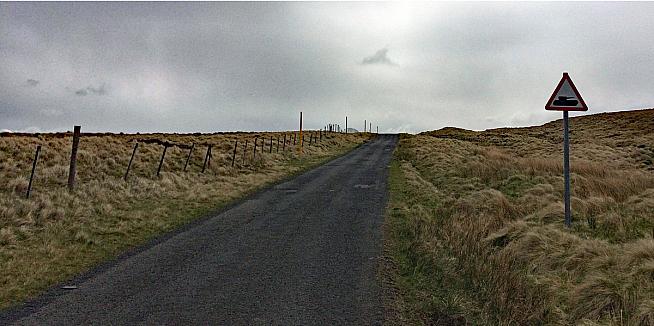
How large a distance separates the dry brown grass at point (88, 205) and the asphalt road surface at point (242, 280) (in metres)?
0.89

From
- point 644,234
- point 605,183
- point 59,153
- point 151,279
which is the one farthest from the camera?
point 59,153

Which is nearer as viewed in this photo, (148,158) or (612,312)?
(612,312)

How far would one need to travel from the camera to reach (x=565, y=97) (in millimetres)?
9219

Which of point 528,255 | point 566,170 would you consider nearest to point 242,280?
point 528,255

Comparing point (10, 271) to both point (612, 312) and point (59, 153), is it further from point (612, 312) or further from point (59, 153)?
point (59, 153)

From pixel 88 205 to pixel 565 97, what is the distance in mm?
12401

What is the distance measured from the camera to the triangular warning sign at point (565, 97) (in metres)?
9.15

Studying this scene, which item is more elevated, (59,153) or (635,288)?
(59,153)

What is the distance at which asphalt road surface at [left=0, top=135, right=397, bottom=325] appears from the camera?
17.2 feet

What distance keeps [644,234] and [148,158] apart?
23.8 meters

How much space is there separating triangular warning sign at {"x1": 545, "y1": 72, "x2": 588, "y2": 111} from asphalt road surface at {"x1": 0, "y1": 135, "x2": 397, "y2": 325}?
175 inches

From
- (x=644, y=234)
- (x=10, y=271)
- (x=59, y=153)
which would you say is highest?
(x=59, y=153)

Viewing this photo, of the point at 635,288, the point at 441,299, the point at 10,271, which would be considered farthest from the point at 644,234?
the point at 10,271

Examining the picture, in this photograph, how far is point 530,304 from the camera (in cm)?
544
